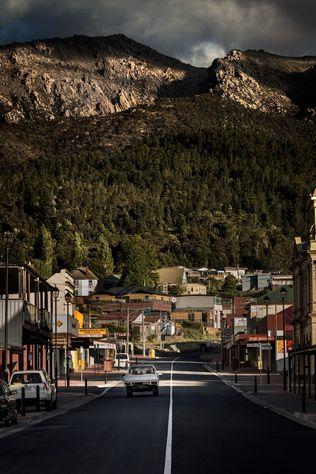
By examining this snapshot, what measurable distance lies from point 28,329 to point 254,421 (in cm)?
2997

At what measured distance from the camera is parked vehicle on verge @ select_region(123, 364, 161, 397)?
2227 inches

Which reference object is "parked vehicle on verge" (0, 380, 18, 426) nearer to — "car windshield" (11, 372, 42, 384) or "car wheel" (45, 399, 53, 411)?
"car windshield" (11, 372, 42, 384)

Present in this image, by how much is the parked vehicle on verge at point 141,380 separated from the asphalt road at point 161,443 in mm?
12855

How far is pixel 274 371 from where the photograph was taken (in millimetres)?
101812

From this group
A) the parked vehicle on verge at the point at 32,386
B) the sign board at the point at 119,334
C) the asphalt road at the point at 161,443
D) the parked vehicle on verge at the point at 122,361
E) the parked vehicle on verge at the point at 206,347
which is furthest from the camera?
the parked vehicle on verge at the point at 206,347

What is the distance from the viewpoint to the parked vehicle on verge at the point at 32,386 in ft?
133

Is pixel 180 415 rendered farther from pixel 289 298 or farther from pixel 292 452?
pixel 289 298

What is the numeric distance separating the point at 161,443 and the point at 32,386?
1657cm

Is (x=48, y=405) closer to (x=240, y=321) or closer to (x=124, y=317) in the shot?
(x=240, y=321)

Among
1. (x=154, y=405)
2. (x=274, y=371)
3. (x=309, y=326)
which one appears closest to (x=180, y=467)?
(x=154, y=405)

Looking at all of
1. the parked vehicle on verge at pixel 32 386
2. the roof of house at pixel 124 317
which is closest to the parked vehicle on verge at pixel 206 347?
the roof of house at pixel 124 317

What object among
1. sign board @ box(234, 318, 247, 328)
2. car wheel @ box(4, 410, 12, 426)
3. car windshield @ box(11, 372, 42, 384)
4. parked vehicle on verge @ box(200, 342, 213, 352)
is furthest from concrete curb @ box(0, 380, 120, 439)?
parked vehicle on verge @ box(200, 342, 213, 352)

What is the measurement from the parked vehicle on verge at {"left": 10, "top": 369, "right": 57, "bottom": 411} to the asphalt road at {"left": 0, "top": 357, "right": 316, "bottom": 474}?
4.29 ft

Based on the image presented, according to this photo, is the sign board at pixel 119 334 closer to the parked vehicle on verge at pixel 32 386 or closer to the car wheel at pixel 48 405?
the car wheel at pixel 48 405
